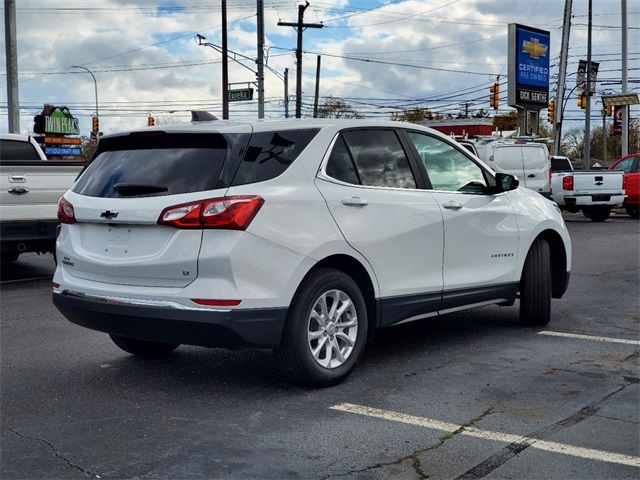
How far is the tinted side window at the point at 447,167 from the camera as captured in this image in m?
6.34

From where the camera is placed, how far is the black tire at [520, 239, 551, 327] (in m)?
7.20

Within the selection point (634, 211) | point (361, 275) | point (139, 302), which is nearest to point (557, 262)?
point (361, 275)

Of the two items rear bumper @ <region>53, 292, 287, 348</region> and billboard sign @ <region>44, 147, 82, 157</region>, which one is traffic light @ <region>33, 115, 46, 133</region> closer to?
billboard sign @ <region>44, 147, 82, 157</region>

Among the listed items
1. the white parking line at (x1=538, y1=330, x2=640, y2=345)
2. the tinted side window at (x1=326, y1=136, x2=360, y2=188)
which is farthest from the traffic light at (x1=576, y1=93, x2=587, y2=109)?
the tinted side window at (x1=326, y1=136, x2=360, y2=188)

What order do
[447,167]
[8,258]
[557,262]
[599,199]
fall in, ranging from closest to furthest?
[447,167]
[557,262]
[8,258]
[599,199]

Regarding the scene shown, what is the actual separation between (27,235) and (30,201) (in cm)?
44

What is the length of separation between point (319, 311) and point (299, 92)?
35848 millimetres

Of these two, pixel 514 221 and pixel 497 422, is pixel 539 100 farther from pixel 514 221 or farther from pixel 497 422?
pixel 497 422

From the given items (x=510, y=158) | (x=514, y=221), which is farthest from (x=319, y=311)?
(x=510, y=158)

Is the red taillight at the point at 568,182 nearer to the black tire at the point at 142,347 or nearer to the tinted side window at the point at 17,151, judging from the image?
the tinted side window at the point at 17,151

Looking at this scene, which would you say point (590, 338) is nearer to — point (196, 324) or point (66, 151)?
point (196, 324)

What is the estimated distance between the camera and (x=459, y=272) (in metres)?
6.38

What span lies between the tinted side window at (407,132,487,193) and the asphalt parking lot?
1304mm

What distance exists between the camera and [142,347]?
6230 millimetres
